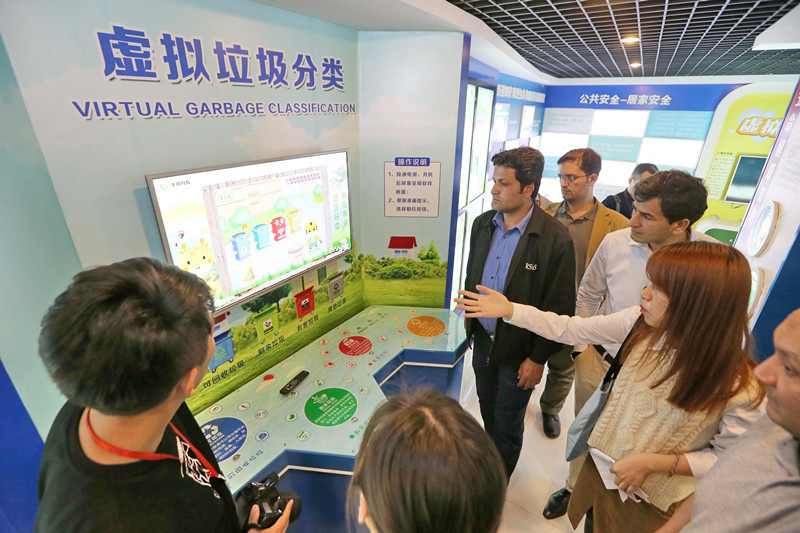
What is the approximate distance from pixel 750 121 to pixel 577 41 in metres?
4.19

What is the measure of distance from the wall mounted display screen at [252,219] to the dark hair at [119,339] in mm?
797

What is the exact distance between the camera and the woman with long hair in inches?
40.3

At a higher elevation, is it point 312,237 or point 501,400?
point 312,237

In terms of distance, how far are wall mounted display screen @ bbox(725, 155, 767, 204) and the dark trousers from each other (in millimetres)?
6019

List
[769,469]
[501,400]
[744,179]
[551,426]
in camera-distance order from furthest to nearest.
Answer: [744,179]
[551,426]
[501,400]
[769,469]

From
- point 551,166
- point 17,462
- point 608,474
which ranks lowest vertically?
point 608,474

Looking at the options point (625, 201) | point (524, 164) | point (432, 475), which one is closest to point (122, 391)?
point (432, 475)

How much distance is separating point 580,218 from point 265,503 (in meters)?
2.46

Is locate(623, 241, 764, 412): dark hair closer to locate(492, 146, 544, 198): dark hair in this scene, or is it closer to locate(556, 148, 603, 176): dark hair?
locate(492, 146, 544, 198): dark hair

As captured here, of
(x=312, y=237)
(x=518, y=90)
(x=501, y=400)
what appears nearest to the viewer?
(x=501, y=400)

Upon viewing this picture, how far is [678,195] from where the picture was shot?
5.46 ft

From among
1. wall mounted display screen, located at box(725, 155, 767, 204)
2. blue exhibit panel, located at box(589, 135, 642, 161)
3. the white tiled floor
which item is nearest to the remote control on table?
the white tiled floor

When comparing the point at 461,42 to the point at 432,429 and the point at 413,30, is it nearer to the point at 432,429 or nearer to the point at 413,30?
the point at 413,30

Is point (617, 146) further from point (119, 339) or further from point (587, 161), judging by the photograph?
point (119, 339)
